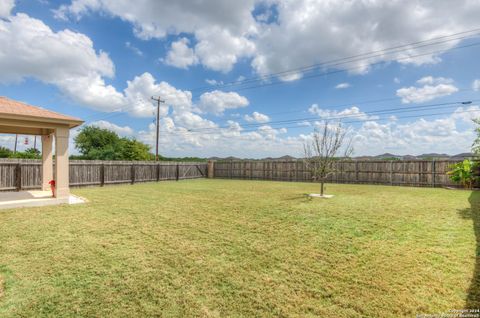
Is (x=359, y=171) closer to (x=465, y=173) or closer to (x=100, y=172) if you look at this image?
(x=465, y=173)

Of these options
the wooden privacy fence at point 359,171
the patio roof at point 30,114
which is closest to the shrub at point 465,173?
the wooden privacy fence at point 359,171

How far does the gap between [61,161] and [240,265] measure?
24.1 feet

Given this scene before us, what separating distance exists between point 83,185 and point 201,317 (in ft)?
45.4

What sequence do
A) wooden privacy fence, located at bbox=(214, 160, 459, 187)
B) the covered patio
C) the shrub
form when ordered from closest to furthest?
the covered patio → the shrub → wooden privacy fence, located at bbox=(214, 160, 459, 187)

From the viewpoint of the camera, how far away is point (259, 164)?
792 inches

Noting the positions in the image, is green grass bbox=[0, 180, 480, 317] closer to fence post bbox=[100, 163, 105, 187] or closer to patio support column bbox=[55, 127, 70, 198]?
patio support column bbox=[55, 127, 70, 198]

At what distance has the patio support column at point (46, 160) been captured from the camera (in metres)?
10.7

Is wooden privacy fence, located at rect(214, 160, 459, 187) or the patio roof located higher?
the patio roof

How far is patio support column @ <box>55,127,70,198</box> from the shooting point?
307 inches

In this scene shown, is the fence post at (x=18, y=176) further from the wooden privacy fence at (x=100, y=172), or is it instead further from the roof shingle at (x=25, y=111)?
the roof shingle at (x=25, y=111)

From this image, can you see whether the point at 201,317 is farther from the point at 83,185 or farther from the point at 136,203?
the point at 83,185

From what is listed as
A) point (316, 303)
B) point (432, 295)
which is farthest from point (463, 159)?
point (316, 303)

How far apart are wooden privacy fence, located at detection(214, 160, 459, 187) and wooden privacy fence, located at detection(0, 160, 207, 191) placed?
3.87 m

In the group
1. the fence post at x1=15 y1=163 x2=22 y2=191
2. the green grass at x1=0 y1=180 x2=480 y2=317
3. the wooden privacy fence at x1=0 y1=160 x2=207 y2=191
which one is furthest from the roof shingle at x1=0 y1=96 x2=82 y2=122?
the wooden privacy fence at x1=0 y1=160 x2=207 y2=191
